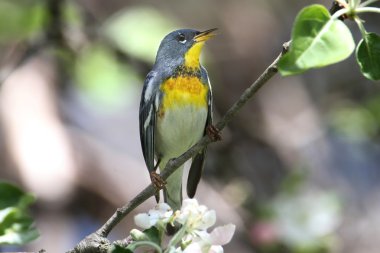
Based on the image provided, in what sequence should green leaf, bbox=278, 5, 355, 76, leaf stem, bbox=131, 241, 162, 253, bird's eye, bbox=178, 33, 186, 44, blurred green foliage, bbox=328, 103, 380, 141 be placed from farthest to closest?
blurred green foliage, bbox=328, 103, 380, 141 < bird's eye, bbox=178, 33, 186, 44 < leaf stem, bbox=131, 241, 162, 253 < green leaf, bbox=278, 5, 355, 76

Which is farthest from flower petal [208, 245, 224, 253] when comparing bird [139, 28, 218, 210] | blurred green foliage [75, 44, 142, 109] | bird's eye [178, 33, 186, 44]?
blurred green foliage [75, 44, 142, 109]

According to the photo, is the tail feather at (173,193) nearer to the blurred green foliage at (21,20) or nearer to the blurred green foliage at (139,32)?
the blurred green foliage at (139,32)

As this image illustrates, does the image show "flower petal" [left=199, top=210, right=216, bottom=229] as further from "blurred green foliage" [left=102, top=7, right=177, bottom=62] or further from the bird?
"blurred green foliage" [left=102, top=7, right=177, bottom=62]

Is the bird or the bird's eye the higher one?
the bird's eye

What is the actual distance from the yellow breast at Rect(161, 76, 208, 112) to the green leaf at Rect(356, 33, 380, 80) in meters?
1.63

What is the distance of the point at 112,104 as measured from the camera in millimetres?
4570

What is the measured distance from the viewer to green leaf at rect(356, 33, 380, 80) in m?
1.54

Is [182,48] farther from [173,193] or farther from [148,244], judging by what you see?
[148,244]

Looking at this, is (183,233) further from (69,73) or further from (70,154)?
(69,73)

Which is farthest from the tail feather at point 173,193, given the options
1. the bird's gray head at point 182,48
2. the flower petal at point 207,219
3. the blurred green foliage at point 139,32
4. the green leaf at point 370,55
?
the green leaf at point 370,55

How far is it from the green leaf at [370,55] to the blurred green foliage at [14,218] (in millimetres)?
943

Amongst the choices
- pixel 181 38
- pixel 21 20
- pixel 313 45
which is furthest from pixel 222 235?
pixel 21 20

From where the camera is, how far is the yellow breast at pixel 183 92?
124 inches

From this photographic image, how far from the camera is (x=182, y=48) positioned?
344 cm
